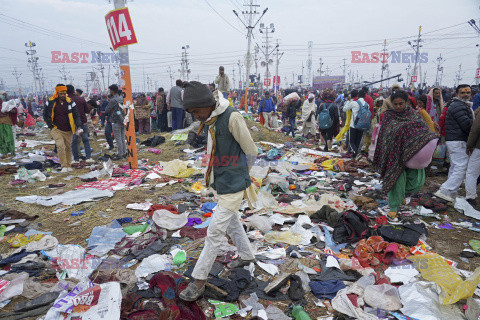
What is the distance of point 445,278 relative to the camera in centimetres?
278

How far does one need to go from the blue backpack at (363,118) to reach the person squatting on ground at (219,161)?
5.69 metres

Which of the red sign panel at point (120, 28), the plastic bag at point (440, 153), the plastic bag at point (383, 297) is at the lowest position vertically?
the plastic bag at point (383, 297)

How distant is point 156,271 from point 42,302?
→ 1.01 m

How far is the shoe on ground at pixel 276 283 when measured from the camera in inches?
107

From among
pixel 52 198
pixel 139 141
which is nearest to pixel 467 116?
pixel 52 198

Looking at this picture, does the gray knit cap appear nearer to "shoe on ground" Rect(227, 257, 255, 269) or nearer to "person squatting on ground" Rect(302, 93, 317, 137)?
"shoe on ground" Rect(227, 257, 255, 269)

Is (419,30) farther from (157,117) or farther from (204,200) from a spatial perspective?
(204,200)

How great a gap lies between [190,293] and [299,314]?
940 millimetres

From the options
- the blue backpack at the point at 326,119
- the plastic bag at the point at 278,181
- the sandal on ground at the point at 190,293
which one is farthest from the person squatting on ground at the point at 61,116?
the blue backpack at the point at 326,119

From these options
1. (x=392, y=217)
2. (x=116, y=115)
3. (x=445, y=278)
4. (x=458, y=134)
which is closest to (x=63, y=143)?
(x=116, y=115)

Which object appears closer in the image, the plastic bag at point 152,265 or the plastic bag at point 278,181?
the plastic bag at point 152,265

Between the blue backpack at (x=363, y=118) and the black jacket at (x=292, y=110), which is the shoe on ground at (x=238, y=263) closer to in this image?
the blue backpack at (x=363, y=118)

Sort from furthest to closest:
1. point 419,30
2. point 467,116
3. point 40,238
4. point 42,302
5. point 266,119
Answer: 1. point 419,30
2. point 266,119
3. point 467,116
4. point 40,238
5. point 42,302

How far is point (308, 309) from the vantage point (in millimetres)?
2602
